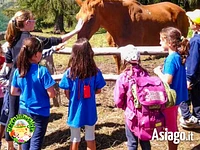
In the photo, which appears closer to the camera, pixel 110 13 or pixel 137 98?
pixel 137 98

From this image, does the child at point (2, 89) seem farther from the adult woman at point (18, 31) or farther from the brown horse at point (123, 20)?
the brown horse at point (123, 20)

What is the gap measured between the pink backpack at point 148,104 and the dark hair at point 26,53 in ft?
3.32

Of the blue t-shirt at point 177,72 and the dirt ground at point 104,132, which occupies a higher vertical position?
the blue t-shirt at point 177,72

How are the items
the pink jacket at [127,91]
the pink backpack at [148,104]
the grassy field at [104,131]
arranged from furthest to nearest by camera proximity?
the grassy field at [104,131] < the pink jacket at [127,91] < the pink backpack at [148,104]

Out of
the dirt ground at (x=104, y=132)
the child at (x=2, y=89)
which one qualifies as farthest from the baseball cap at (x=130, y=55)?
the child at (x=2, y=89)

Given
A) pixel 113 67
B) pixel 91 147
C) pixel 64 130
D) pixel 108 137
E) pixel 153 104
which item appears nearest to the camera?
pixel 153 104

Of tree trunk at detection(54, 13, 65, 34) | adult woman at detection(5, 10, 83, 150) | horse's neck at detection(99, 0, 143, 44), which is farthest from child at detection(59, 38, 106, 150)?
tree trunk at detection(54, 13, 65, 34)

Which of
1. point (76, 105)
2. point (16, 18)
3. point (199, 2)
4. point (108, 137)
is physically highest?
point (199, 2)

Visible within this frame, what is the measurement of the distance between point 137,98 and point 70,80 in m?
0.77

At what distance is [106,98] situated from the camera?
630 cm

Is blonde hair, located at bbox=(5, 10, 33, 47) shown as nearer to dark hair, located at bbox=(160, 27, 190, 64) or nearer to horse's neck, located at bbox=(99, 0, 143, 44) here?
dark hair, located at bbox=(160, 27, 190, 64)

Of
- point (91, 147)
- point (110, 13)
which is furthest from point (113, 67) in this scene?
point (91, 147)

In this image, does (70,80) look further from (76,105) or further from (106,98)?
(106,98)

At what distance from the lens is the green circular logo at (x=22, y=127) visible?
330 centimetres
